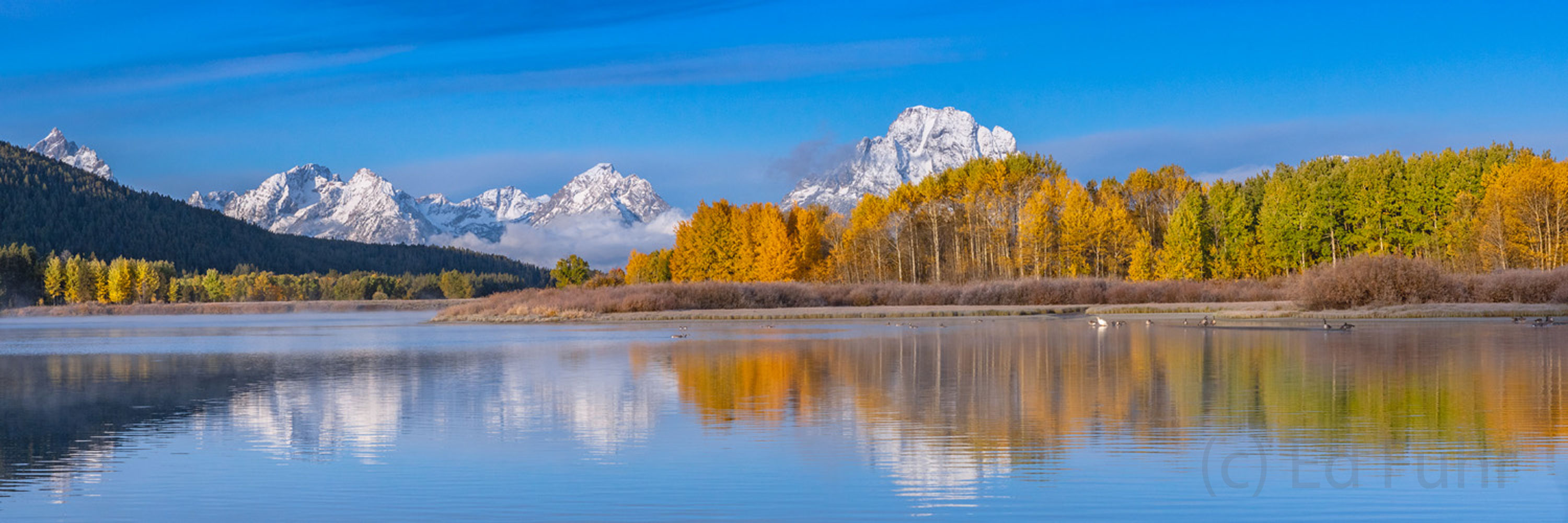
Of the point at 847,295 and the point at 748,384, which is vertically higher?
the point at 847,295

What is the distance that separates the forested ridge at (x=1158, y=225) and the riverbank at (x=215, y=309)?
132 ft

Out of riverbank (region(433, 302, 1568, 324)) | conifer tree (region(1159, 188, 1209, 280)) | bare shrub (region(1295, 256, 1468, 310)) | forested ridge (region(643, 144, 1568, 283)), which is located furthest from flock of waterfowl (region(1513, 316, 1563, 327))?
conifer tree (region(1159, 188, 1209, 280))

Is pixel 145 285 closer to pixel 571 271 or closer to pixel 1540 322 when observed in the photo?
pixel 571 271

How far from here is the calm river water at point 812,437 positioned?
854 cm

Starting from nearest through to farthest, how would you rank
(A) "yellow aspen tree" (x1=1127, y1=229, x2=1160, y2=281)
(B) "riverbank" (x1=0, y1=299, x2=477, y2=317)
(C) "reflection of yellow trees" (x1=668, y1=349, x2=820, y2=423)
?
(C) "reflection of yellow trees" (x1=668, y1=349, x2=820, y2=423), (A) "yellow aspen tree" (x1=1127, y1=229, x2=1160, y2=281), (B) "riverbank" (x1=0, y1=299, x2=477, y2=317)

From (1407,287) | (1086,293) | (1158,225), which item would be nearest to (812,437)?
(1407,287)

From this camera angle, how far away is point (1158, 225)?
259 ft

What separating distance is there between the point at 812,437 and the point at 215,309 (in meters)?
124

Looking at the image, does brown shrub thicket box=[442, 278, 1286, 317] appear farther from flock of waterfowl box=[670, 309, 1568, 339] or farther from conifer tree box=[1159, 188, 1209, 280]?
flock of waterfowl box=[670, 309, 1568, 339]

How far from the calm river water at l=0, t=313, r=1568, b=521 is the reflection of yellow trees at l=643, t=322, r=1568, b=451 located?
9 cm

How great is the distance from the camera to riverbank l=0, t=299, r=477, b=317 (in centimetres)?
11212

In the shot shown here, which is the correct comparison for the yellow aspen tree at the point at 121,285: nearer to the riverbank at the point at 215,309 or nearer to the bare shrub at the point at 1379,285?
the riverbank at the point at 215,309

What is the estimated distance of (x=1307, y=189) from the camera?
69312mm

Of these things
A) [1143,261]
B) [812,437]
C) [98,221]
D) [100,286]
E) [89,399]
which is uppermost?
[98,221]
